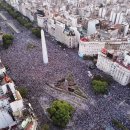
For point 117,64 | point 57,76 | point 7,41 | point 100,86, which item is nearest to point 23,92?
point 57,76

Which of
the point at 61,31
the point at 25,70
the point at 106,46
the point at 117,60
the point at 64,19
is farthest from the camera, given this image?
the point at 64,19

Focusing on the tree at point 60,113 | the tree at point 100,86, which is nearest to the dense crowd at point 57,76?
the tree at point 100,86

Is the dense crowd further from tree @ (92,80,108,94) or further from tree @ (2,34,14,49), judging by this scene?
tree @ (2,34,14,49)

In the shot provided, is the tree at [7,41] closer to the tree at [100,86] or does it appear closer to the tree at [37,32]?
the tree at [37,32]

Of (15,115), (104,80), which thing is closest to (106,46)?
(104,80)

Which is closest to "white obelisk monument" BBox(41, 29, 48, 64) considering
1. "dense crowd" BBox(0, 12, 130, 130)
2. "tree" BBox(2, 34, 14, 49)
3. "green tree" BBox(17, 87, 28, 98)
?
"dense crowd" BBox(0, 12, 130, 130)

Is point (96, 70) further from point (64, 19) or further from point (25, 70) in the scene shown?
point (64, 19)

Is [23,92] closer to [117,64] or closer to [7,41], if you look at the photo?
[117,64]
